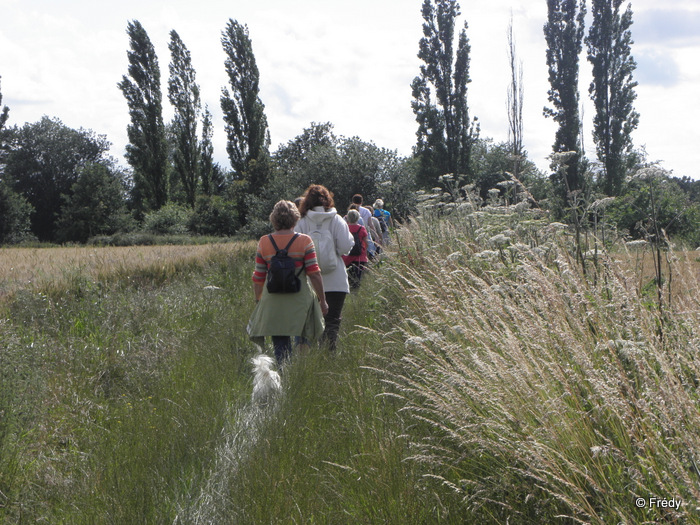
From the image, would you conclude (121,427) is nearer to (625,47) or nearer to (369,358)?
(369,358)

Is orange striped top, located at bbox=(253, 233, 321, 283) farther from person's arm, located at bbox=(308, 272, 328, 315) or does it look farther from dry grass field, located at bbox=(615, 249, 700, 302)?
dry grass field, located at bbox=(615, 249, 700, 302)

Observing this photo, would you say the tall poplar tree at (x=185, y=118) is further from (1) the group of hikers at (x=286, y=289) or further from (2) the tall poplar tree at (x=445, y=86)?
(1) the group of hikers at (x=286, y=289)

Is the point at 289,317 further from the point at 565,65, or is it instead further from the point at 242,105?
the point at 242,105

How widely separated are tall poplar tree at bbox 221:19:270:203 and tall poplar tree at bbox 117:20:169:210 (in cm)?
669

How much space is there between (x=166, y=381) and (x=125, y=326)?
250 cm

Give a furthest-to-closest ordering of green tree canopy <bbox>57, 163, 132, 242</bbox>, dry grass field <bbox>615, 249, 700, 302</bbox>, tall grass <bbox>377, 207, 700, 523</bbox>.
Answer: green tree canopy <bbox>57, 163, 132, 242</bbox> < dry grass field <bbox>615, 249, 700, 302</bbox> < tall grass <bbox>377, 207, 700, 523</bbox>

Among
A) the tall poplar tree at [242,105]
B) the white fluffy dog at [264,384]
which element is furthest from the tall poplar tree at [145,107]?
the white fluffy dog at [264,384]

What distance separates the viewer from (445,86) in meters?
27.9

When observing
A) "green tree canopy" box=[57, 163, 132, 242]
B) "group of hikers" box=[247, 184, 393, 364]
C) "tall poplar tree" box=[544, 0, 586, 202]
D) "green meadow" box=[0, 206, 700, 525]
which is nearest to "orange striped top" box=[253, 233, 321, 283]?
"group of hikers" box=[247, 184, 393, 364]

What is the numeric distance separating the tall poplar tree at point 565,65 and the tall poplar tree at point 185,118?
25769mm

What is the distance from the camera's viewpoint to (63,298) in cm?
860

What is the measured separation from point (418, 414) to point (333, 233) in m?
2.99

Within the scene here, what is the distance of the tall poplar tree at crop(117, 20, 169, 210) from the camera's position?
4406 cm

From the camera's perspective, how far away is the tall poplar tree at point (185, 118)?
141 ft
